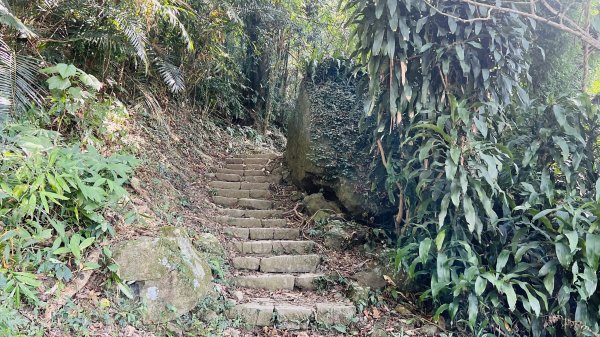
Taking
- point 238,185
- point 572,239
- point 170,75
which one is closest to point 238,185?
point 238,185

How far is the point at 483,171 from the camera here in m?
2.88

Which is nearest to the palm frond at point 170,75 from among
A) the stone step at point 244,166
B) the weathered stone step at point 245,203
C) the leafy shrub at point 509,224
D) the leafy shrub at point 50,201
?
the weathered stone step at point 245,203

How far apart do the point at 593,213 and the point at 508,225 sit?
58 cm

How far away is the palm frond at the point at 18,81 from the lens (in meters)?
2.92

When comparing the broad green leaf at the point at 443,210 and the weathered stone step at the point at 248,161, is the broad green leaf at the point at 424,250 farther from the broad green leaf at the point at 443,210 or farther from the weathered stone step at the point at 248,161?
the weathered stone step at the point at 248,161

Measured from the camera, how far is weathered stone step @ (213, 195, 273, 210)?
5496 mm

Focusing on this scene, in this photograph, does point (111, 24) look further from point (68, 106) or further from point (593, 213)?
point (593, 213)

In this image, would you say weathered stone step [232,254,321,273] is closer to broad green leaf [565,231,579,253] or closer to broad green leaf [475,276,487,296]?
broad green leaf [475,276,487,296]

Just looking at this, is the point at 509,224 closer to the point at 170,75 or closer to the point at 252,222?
the point at 252,222

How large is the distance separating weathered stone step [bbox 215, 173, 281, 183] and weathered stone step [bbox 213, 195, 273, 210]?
0.84 m

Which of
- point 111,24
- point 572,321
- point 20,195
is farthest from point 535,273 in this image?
point 111,24

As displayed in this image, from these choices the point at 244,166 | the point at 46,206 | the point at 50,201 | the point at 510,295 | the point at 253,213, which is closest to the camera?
the point at 46,206

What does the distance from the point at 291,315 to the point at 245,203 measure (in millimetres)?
2682

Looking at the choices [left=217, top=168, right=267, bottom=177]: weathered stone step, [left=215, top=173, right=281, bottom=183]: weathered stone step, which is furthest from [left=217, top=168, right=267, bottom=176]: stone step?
[left=215, top=173, right=281, bottom=183]: weathered stone step
